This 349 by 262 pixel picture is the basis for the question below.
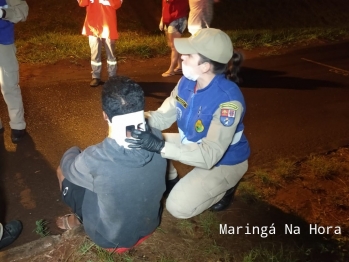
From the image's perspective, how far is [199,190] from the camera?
2963mm

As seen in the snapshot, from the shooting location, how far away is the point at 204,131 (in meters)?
2.86

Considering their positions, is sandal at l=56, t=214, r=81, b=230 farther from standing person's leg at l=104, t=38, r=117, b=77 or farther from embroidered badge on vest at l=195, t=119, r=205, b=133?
standing person's leg at l=104, t=38, r=117, b=77

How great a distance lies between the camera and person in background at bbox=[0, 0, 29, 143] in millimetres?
3773

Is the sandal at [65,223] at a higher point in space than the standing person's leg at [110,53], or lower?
lower

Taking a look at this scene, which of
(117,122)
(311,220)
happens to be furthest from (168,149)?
(311,220)

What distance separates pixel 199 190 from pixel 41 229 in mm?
1229

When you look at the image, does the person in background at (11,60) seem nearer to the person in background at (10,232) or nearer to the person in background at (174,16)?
the person in background at (10,232)

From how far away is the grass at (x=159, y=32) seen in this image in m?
7.54

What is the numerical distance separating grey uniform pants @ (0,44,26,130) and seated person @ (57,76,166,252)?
175 centimetres

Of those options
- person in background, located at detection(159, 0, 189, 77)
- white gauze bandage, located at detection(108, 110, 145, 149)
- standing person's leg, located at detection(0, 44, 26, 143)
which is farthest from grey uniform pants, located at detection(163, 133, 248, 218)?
person in background, located at detection(159, 0, 189, 77)

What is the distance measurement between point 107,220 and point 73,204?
0.30 m

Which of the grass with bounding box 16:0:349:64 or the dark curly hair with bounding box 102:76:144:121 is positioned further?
the grass with bounding box 16:0:349:64

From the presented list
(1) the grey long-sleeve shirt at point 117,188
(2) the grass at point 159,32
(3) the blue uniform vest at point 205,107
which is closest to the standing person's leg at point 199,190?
(3) the blue uniform vest at point 205,107

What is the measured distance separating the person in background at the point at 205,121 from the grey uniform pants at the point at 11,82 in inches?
67.0
